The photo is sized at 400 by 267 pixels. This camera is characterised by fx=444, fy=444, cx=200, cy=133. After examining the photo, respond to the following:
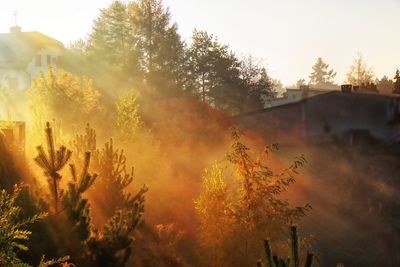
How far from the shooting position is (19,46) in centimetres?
5241

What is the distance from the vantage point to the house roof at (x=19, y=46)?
5062cm

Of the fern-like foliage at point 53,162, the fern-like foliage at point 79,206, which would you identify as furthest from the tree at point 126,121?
the fern-like foliage at point 79,206

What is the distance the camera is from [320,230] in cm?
2717

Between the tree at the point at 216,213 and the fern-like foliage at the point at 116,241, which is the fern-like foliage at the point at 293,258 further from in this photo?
the tree at the point at 216,213

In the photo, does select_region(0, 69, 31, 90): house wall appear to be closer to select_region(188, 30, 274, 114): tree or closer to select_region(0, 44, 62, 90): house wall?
select_region(0, 44, 62, 90): house wall

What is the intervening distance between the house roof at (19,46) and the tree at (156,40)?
14326mm

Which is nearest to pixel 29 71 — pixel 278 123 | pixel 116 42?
pixel 116 42

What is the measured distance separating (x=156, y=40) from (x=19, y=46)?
61.9ft

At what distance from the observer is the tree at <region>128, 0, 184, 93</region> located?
142ft

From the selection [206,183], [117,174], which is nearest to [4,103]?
[117,174]

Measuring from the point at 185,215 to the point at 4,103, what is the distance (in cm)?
1228

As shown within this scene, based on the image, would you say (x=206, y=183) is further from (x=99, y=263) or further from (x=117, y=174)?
(x=99, y=263)

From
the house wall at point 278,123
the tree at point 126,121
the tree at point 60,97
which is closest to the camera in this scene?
the tree at point 60,97

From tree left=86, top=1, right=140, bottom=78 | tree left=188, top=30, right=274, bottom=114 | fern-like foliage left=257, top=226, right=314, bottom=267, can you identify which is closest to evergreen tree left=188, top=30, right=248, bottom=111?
tree left=188, top=30, right=274, bottom=114
